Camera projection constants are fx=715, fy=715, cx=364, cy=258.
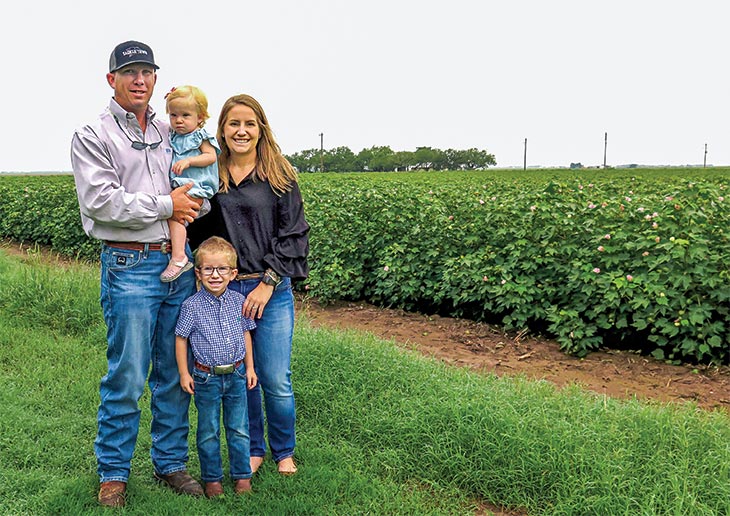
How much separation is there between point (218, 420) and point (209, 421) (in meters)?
0.06

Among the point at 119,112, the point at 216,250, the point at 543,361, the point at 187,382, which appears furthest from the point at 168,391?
the point at 543,361

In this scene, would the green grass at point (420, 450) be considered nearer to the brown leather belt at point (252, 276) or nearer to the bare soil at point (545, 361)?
the bare soil at point (545, 361)

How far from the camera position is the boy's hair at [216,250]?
3318 mm

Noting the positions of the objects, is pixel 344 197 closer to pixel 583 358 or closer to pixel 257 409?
pixel 583 358

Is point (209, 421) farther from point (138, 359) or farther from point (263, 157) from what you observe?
point (263, 157)

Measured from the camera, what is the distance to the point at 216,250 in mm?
3314

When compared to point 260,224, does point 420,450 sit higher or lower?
lower

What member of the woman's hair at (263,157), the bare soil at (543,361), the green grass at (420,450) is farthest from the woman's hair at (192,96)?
the bare soil at (543,361)

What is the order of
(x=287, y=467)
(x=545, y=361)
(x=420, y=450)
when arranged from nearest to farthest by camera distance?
1. (x=287, y=467)
2. (x=420, y=450)
3. (x=545, y=361)

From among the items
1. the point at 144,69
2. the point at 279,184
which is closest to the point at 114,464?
the point at 279,184

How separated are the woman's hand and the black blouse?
0.10 meters

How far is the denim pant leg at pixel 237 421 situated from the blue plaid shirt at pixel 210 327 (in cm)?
14

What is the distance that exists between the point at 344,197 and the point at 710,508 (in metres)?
5.90

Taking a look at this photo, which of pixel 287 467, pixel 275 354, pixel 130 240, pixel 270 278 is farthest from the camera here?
pixel 287 467
